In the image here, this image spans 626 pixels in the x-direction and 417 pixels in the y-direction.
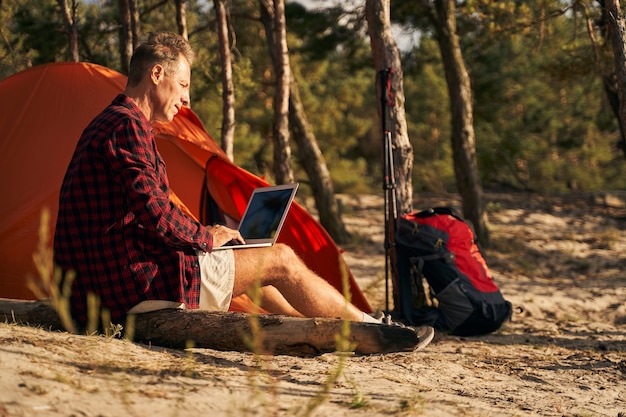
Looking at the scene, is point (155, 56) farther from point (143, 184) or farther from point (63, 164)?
point (63, 164)

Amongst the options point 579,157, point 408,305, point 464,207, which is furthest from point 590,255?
point 579,157

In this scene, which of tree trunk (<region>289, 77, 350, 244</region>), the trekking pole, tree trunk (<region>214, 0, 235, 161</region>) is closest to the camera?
the trekking pole

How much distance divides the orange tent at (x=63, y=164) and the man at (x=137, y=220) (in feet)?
5.31

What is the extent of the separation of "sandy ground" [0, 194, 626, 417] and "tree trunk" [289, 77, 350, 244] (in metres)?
2.72

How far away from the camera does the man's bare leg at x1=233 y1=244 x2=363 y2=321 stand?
4.32m

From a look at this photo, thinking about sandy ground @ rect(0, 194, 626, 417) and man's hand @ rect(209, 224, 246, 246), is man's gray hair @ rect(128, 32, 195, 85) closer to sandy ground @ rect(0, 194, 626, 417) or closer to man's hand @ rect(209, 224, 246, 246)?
man's hand @ rect(209, 224, 246, 246)

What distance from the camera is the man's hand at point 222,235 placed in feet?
13.8

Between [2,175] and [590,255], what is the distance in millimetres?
7909

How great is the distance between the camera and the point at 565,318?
7402mm

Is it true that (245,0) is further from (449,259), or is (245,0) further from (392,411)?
(392,411)

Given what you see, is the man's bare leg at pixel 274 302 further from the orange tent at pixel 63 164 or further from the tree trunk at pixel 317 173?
the tree trunk at pixel 317 173

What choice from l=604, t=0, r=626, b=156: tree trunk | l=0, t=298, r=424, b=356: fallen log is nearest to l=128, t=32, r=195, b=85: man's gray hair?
l=0, t=298, r=424, b=356: fallen log

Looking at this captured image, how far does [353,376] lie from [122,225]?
134cm

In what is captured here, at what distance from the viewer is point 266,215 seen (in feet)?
15.4
